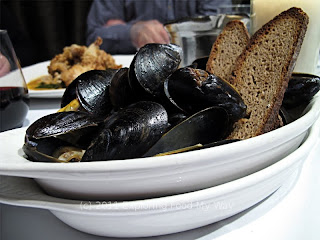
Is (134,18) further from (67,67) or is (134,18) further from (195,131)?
(195,131)

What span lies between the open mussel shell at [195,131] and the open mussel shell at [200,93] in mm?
36

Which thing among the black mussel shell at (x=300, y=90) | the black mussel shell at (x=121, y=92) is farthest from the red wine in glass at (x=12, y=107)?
the black mussel shell at (x=300, y=90)

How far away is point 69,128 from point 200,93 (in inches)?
11.3

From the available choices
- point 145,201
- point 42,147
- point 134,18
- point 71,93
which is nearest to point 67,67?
point 71,93

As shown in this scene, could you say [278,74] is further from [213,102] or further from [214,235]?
[214,235]

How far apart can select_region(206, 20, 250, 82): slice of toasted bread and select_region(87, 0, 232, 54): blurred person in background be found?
298 cm

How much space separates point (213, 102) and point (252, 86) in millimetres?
190

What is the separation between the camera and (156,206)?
52 centimetres

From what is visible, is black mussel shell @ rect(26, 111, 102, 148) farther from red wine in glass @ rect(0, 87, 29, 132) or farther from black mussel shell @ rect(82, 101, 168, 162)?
red wine in glass @ rect(0, 87, 29, 132)

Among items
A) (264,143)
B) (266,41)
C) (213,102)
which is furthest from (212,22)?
(264,143)

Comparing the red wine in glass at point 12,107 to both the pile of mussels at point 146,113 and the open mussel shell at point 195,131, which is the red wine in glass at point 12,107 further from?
the open mussel shell at point 195,131

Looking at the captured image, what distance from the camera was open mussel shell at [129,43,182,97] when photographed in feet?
2.57

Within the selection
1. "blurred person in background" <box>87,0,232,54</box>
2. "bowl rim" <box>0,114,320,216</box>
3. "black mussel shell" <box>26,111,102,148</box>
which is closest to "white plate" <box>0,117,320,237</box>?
"bowl rim" <box>0,114,320,216</box>

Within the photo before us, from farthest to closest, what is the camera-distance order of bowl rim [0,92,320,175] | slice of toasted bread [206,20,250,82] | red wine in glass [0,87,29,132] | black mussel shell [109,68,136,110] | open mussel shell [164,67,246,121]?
red wine in glass [0,87,29,132]
slice of toasted bread [206,20,250,82]
black mussel shell [109,68,136,110]
open mussel shell [164,67,246,121]
bowl rim [0,92,320,175]
